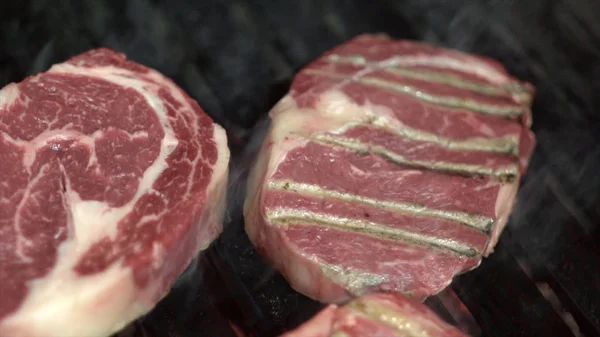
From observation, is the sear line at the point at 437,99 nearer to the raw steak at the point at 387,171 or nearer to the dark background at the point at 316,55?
the raw steak at the point at 387,171

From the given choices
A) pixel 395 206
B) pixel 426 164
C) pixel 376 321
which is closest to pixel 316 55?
pixel 426 164

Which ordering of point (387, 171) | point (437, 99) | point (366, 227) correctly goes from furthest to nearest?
point (437, 99), point (387, 171), point (366, 227)

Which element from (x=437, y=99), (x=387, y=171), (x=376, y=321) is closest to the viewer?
(x=376, y=321)

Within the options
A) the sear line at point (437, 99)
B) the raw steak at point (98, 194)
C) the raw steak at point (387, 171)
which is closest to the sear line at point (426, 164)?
the raw steak at point (387, 171)

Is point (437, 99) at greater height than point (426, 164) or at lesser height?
greater

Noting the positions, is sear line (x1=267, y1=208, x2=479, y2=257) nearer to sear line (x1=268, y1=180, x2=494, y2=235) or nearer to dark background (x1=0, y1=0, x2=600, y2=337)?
sear line (x1=268, y1=180, x2=494, y2=235)

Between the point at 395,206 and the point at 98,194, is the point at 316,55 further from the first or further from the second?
the point at 98,194

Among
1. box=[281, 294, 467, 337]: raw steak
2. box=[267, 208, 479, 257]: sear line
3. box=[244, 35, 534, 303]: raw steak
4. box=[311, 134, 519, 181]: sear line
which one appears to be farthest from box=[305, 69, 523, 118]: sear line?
box=[281, 294, 467, 337]: raw steak
